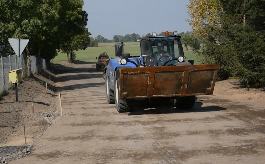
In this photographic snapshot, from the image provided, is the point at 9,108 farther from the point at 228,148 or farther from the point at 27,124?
the point at 228,148

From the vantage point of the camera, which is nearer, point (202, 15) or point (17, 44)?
point (17, 44)

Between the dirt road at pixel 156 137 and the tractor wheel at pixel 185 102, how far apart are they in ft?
0.96

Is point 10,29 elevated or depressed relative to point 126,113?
elevated

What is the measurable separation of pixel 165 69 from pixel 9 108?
6.09 metres

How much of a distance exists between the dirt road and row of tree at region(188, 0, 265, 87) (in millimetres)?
4378

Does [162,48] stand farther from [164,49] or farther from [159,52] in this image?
[159,52]

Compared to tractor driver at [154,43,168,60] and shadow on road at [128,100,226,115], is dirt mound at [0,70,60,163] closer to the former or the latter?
shadow on road at [128,100,226,115]

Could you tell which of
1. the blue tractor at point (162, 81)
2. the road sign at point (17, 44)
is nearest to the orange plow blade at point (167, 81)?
the blue tractor at point (162, 81)

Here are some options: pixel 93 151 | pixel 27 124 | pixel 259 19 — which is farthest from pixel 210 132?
pixel 259 19

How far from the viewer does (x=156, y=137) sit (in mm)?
9562

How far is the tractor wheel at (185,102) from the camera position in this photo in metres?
13.7

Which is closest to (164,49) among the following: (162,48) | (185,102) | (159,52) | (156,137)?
(162,48)

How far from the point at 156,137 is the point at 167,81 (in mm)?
3066

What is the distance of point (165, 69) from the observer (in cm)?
1207
